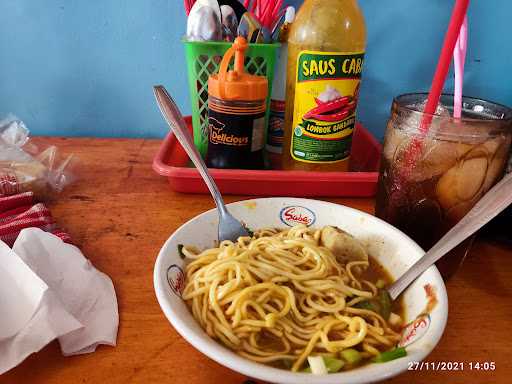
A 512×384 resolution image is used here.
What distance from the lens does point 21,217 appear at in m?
0.71

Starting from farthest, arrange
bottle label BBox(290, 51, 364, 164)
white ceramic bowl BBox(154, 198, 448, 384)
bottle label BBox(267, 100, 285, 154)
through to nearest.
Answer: bottle label BBox(267, 100, 285, 154)
bottle label BBox(290, 51, 364, 164)
white ceramic bowl BBox(154, 198, 448, 384)

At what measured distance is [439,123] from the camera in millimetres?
593

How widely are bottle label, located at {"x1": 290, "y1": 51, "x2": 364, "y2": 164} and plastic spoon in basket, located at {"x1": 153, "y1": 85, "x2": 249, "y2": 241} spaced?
24cm

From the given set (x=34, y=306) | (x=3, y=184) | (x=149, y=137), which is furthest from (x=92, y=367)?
(x=149, y=137)

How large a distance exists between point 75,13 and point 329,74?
28.4 inches

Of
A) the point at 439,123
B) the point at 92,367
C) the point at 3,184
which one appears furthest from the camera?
the point at 3,184

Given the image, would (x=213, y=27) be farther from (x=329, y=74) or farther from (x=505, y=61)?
(x=505, y=61)

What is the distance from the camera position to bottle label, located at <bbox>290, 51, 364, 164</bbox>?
80 cm

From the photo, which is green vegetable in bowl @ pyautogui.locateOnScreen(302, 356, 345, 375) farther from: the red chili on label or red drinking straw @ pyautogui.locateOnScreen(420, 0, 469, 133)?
the red chili on label

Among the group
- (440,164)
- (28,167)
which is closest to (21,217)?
(28,167)

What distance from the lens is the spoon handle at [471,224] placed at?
510 mm

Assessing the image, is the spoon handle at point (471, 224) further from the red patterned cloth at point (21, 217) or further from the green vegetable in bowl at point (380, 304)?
the red patterned cloth at point (21, 217)

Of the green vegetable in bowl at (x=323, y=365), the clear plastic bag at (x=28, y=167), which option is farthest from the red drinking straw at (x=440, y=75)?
the clear plastic bag at (x=28, y=167)

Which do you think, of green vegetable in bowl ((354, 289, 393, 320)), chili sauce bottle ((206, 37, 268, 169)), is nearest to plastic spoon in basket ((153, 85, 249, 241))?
chili sauce bottle ((206, 37, 268, 169))
